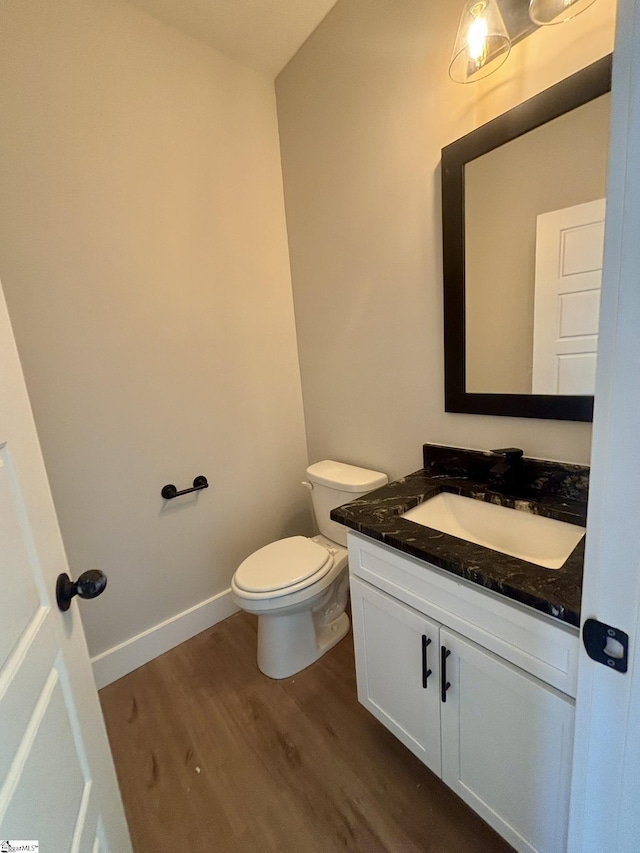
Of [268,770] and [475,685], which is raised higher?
[475,685]

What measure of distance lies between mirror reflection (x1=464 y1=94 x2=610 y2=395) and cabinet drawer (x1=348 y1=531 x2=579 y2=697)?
26.0 inches

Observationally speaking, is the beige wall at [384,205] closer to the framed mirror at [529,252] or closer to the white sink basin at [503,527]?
the framed mirror at [529,252]

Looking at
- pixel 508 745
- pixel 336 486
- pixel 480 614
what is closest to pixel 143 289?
pixel 336 486

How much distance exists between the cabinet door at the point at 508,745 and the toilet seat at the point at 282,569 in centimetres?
65

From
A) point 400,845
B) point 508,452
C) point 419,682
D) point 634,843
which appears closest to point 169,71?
point 508,452

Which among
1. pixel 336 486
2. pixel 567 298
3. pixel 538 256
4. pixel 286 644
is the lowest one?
pixel 286 644

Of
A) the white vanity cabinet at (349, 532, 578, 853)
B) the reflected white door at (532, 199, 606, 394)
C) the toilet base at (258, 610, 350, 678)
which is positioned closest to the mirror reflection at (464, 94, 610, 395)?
the reflected white door at (532, 199, 606, 394)

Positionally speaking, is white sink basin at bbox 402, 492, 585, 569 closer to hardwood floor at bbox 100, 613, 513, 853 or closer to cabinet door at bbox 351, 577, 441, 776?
cabinet door at bbox 351, 577, 441, 776

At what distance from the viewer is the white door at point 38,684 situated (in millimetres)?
527

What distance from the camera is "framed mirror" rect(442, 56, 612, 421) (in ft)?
3.29

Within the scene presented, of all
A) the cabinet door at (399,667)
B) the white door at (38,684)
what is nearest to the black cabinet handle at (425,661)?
the cabinet door at (399,667)

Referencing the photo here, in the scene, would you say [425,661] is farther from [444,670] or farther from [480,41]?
[480,41]

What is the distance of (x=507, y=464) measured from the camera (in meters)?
1.20

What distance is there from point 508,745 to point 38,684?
3.22ft
